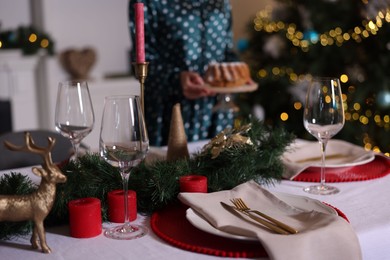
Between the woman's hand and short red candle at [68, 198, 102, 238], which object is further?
the woman's hand

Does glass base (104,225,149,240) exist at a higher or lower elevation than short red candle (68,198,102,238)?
lower

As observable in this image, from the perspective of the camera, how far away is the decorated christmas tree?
2949 mm

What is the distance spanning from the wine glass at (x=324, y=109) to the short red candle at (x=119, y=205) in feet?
1.33

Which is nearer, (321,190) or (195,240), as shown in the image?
(195,240)

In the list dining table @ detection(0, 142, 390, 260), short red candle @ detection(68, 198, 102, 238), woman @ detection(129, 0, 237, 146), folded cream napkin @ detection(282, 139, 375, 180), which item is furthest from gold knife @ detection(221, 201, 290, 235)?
woman @ detection(129, 0, 237, 146)

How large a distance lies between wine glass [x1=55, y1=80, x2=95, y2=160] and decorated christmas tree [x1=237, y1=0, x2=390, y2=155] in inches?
85.7

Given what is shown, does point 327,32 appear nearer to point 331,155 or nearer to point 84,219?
point 331,155

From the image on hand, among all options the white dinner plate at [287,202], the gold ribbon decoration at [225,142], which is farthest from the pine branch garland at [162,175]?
the white dinner plate at [287,202]

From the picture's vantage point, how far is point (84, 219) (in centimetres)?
89

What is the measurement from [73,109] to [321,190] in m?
0.55

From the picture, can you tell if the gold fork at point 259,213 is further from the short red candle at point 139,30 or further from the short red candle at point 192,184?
the short red candle at point 139,30

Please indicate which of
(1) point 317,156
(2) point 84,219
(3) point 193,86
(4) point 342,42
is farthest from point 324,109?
(4) point 342,42

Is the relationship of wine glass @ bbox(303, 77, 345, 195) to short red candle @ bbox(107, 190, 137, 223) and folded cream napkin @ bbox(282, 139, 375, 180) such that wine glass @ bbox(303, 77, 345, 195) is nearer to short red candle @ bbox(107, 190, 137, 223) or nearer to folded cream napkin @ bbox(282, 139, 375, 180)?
folded cream napkin @ bbox(282, 139, 375, 180)

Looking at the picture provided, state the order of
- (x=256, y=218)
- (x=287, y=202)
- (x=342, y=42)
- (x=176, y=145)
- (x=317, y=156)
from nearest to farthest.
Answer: (x=256, y=218) → (x=287, y=202) → (x=176, y=145) → (x=317, y=156) → (x=342, y=42)
